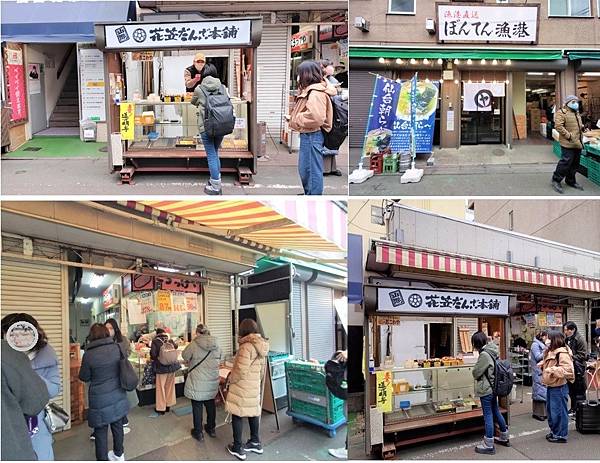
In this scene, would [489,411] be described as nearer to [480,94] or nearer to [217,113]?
[217,113]

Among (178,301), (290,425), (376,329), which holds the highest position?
(178,301)

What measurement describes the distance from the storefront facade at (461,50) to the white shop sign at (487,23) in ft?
0.05

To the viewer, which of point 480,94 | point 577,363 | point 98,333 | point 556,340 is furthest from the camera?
point 480,94

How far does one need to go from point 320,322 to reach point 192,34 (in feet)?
10.2

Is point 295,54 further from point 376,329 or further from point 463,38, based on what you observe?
point 376,329

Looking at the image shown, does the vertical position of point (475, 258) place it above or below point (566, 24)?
below

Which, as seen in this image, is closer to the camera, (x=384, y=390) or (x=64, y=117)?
(x=384, y=390)

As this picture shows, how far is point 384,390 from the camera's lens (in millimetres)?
4742

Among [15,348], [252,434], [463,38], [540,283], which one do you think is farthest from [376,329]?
[463,38]

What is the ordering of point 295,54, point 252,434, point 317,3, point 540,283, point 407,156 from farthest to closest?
point 295,54 < point 317,3 < point 407,156 < point 540,283 < point 252,434

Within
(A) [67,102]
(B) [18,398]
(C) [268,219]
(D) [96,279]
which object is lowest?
(B) [18,398]

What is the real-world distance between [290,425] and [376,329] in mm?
1218

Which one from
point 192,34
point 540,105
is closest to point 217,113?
point 192,34

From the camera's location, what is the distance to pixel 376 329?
5.44 m
